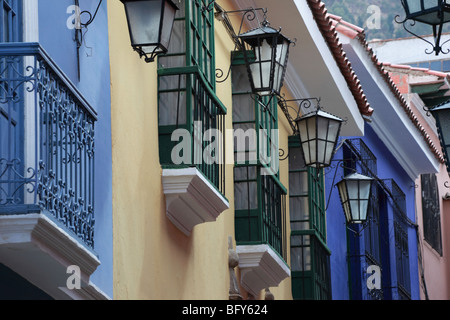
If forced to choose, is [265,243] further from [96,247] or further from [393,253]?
[393,253]

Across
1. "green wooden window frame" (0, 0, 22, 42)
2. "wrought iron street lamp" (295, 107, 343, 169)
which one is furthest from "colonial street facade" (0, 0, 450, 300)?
"wrought iron street lamp" (295, 107, 343, 169)

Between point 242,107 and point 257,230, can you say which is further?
point 242,107

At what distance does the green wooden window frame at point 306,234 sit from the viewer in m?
14.0

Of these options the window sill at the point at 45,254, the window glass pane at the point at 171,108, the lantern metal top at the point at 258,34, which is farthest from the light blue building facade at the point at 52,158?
the lantern metal top at the point at 258,34

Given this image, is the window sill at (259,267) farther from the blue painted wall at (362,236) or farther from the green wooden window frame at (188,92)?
the blue painted wall at (362,236)

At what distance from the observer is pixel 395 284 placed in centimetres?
1970

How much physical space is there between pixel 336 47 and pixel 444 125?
3.41m

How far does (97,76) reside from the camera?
7895 millimetres

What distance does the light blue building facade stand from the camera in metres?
6.05

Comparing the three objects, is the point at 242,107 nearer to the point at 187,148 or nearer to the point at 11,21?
the point at 187,148

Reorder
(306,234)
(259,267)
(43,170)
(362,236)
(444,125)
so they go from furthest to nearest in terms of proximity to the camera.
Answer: (362,236)
(306,234)
(444,125)
(259,267)
(43,170)

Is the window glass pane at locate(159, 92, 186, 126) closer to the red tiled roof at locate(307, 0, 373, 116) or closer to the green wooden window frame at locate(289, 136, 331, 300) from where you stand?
the red tiled roof at locate(307, 0, 373, 116)

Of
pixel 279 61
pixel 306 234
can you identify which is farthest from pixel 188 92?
pixel 306 234
